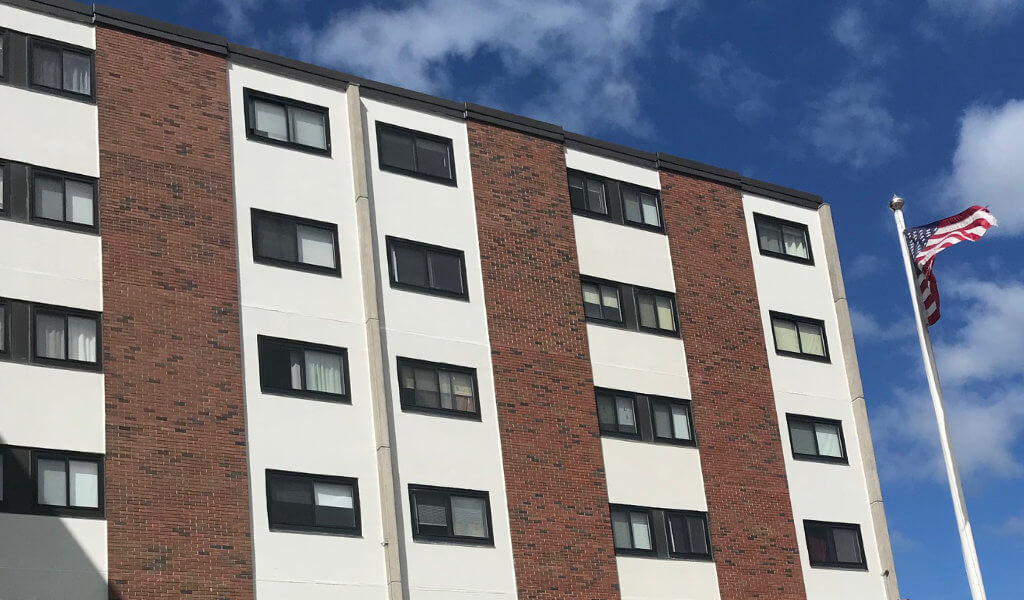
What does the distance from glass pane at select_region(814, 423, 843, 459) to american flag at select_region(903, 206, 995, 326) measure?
26.9ft

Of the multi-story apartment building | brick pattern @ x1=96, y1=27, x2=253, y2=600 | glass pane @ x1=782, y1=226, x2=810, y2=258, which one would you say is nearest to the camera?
brick pattern @ x1=96, y1=27, x2=253, y2=600

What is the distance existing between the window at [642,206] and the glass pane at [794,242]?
4.55m

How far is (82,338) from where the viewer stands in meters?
27.5

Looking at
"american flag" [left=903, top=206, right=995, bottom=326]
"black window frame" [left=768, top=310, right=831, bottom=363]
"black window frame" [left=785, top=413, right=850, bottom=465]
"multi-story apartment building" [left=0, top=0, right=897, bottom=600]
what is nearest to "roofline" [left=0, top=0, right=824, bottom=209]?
"multi-story apartment building" [left=0, top=0, right=897, bottom=600]

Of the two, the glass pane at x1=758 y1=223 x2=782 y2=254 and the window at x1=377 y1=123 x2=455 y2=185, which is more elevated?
the window at x1=377 y1=123 x2=455 y2=185

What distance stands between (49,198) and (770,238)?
809 inches

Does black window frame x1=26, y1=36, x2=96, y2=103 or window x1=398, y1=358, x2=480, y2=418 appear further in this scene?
window x1=398, y1=358, x2=480, y2=418

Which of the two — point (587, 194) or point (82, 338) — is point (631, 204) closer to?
point (587, 194)

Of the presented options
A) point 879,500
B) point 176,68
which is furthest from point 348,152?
point 879,500

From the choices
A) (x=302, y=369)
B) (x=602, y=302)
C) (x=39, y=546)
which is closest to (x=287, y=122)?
(x=302, y=369)

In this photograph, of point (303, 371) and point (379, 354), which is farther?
point (379, 354)

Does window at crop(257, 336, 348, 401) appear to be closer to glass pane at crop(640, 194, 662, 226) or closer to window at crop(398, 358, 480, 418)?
window at crop(398, 358, 480, 418)

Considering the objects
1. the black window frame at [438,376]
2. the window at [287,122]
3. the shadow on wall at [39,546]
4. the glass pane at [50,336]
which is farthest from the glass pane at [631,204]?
the shadow on wall at [39,546]

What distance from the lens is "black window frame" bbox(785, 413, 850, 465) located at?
121 ft
